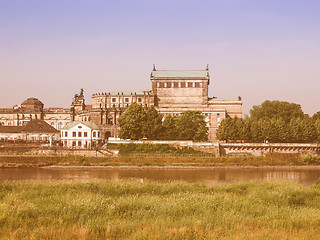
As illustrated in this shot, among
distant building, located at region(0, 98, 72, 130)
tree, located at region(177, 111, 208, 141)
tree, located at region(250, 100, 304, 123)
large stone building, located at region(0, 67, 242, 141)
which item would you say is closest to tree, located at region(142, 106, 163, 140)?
tree, located at region(177, 111, 208, 141)

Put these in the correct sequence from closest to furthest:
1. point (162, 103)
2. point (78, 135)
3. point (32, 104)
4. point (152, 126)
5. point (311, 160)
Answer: point (311, 160)
point (152, 126)
point (78, 135)
point (162, 103)
point (32, 104)

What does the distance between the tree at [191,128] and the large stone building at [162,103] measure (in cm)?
1812

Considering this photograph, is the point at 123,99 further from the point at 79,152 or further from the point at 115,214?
A: the point at 115,214

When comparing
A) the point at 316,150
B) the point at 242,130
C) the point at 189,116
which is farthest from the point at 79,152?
the point at 316,150

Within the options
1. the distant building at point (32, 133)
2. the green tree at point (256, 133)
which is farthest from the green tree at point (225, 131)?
the distant building at point (32, 133)

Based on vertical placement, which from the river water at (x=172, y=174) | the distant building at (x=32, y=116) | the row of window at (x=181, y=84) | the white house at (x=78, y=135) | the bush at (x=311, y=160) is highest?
the row of window at (x=181, y=84)

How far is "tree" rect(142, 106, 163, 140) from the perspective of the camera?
292 ft

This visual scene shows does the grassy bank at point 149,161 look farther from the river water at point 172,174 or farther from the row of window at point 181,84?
the row of window at point 181,84

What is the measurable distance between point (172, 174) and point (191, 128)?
29.8 metres

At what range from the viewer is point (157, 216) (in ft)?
81.9

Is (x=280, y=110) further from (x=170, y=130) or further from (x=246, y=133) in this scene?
(x=170, y=130)

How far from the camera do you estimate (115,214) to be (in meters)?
25.7

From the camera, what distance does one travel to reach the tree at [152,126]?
89.1 meters

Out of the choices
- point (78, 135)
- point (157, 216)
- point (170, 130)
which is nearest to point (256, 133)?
point (170, 130)
